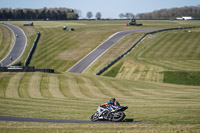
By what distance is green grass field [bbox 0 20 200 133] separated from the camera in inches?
835

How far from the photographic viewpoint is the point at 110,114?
22250mm

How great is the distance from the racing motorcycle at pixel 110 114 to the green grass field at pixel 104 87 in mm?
1362

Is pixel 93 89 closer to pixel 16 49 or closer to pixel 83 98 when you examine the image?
pixel 83 98

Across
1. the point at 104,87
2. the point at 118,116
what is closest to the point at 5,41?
the point at 104,87

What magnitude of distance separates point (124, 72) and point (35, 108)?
39410mm

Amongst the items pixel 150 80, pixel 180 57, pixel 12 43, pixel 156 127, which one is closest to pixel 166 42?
pixel 180 57

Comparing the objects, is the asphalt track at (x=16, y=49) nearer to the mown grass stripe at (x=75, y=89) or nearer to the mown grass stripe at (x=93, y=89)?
the mown grass stripe at (x=75, y=89)

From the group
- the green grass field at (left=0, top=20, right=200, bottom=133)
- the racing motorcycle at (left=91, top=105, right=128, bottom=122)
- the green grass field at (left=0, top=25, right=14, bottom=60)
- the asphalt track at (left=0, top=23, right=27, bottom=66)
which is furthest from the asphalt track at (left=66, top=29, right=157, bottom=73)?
the racing motorcycle at (left=91, top=105, right=128, bottom=122)

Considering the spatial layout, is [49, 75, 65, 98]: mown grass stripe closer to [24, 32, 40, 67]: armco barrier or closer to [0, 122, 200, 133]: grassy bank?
[0, 122, 200, 133]: grassy bank

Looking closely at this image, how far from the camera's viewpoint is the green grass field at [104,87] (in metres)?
21.2

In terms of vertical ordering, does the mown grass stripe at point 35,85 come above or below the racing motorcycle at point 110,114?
below

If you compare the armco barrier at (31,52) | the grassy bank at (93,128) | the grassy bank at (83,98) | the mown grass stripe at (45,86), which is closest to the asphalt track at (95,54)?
the armco barrier at (31,52)

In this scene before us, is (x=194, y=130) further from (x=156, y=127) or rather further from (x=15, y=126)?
(x=15, y=126)

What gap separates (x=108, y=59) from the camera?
80.2 metres
